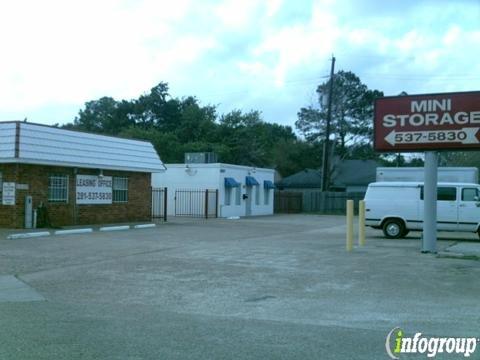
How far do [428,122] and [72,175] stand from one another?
16.0 meters

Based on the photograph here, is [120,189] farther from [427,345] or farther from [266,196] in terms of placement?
[427,345]

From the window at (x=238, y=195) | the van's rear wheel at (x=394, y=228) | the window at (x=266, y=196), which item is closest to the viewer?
the van's rear wheel at (x=394, y=228)

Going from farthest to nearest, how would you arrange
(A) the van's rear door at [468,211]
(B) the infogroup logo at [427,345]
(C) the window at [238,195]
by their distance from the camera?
(C) the window at [238,195]
(A) the van's rear door at [468,211]
(B) the infogroup logo at [427,345]

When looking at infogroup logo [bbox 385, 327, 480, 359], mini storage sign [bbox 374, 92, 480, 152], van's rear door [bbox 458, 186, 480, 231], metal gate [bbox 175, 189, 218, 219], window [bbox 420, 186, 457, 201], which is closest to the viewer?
infogroup logo [bbox 385, 327, 480, 359]

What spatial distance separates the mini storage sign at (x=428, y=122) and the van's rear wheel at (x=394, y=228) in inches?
234

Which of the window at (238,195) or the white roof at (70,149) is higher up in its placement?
the white roof at (70,149)

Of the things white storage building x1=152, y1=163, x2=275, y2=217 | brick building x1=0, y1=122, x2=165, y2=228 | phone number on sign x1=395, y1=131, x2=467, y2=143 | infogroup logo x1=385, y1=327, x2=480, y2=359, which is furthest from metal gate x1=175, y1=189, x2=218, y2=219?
infogroup logo x1=385, y1=327, x2=480, y2=359

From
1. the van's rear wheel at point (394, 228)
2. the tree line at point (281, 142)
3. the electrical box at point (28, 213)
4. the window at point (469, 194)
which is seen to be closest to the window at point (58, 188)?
the electrical box at point (28, 213)

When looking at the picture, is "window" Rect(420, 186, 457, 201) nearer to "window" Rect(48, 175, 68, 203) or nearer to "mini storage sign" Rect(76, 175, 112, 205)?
"mini storage sign" Rect(76, 175, 112, 205)

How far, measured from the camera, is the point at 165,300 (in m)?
9.84

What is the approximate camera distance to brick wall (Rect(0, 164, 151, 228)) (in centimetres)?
2347

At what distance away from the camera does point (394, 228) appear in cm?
2244

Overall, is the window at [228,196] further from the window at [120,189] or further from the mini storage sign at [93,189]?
the mini storage sign at [93,189]

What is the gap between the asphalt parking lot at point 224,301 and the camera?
6902mm
